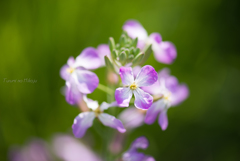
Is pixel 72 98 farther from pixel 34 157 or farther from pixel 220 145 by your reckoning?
pixel 220 145

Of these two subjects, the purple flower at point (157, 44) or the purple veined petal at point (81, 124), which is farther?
the purple flower at point (157, 44)

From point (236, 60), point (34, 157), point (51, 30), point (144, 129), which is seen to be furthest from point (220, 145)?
point (51, 30)

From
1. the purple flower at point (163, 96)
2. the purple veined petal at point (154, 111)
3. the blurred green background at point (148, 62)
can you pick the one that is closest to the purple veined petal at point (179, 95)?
the purple flower at point (163, 96)

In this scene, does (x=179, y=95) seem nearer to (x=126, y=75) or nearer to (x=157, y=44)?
(x=157, y=44)

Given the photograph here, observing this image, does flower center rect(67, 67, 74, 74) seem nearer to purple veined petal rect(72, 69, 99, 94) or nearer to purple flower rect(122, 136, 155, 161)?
purple veined petal rect(72, 69, 99, 94)

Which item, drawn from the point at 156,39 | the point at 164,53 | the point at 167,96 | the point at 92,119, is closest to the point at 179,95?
the point at 167,96

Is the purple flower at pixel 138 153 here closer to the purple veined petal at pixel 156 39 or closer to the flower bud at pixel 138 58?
the flower bud at pixel 138 58
